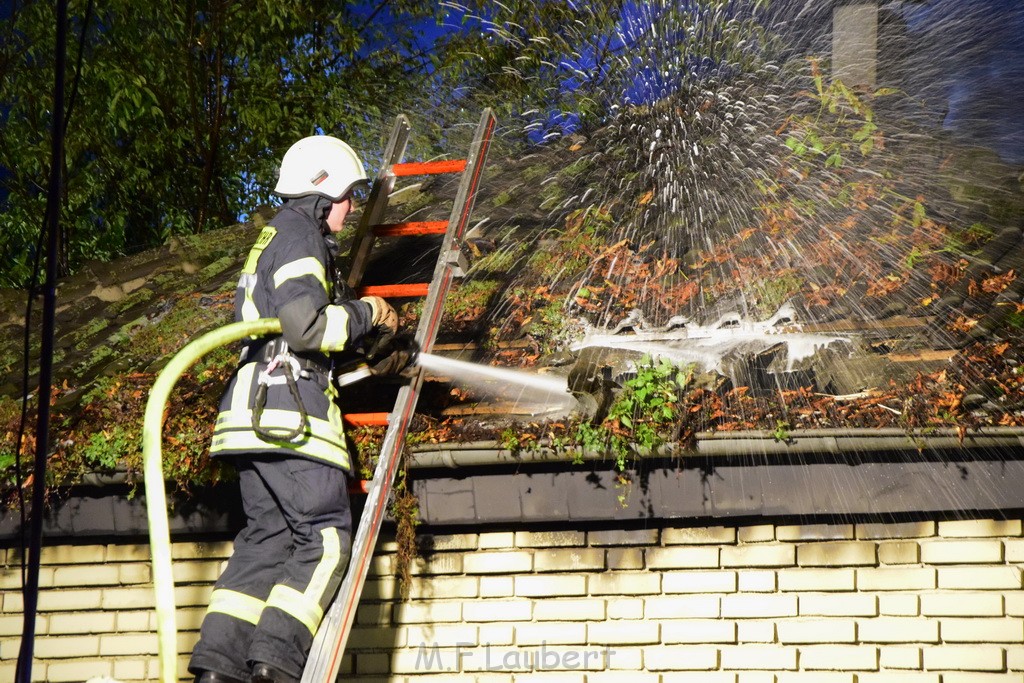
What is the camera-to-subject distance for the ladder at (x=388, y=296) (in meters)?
3.85

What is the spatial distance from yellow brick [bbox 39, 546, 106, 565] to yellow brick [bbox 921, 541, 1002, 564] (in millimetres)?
4166

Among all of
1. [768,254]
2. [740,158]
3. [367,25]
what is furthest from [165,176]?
[768,254]

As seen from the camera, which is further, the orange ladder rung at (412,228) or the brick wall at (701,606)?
the orange ladder rung at (412,228)

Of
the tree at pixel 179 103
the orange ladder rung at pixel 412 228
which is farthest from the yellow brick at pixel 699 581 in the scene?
the tree at pixel 179 103

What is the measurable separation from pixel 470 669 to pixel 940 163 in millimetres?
4867

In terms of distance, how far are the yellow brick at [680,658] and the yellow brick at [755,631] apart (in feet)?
0.45

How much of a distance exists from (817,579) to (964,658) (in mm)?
704

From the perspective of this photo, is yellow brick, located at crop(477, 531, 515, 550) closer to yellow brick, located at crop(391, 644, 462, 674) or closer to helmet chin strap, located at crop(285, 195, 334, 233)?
yellow brick, located at crop(391, 644, 462, 674)

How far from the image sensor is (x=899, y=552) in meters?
4.51

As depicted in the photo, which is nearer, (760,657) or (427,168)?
(760,657)

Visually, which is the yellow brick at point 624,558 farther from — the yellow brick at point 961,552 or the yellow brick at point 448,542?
the yellow brick at point 961,552

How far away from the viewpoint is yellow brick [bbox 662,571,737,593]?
463 centimetres

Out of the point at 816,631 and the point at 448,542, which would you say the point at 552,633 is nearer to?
the point at 448,542

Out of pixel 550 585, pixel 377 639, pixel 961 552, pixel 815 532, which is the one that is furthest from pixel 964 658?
pixel 377 639
